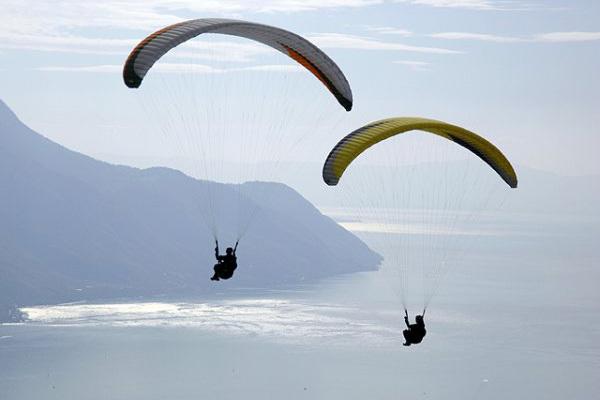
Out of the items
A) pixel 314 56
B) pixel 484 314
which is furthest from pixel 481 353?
pixel 314 56

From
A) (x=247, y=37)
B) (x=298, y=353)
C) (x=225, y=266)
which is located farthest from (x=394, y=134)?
(x=298, y=353)

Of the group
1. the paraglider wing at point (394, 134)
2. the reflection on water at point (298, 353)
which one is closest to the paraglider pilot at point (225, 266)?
the paraglider wing at point (394, 134)

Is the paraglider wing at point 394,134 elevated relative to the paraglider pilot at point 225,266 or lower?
elevated

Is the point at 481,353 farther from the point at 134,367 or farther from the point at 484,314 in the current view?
the point at 134,367

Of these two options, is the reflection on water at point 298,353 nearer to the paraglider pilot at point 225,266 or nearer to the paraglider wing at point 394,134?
the paraglider wing at point 394,134

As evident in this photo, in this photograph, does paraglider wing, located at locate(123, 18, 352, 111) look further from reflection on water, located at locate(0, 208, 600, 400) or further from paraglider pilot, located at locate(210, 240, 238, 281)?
reflection on water, located at locate(0, 208, 600, 400)

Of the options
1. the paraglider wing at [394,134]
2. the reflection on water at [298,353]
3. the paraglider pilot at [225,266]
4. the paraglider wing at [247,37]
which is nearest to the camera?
the paraglider wing at [247,37]

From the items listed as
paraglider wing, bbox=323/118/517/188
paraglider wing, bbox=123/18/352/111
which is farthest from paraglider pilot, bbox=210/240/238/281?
paraglider wing, bbox=123/18/352/111
